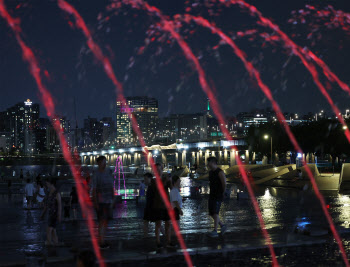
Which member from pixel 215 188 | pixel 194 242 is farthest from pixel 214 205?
pixel 194 242

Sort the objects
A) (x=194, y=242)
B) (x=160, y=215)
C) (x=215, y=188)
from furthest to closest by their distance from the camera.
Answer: (x=215, y=188), (x=194, y=242), (x=160, y=215)

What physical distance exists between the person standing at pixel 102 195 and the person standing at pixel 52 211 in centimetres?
90

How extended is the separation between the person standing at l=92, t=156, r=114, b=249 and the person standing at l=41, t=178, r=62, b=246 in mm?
897

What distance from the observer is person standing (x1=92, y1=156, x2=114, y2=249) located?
11820mm

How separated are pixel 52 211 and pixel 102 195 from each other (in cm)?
128

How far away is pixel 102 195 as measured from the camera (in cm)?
1190

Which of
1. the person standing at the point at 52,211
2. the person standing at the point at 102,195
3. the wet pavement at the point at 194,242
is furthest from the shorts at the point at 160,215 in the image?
the person standing at the point at 52,211

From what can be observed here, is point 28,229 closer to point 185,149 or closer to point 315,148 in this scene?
point 315,148

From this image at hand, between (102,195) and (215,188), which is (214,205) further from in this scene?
(102,195)

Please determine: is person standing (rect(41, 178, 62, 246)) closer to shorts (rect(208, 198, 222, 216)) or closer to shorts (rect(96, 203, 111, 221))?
shorts (rect(96, 203, 111, 221))

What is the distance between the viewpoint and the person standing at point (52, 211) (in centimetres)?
1220

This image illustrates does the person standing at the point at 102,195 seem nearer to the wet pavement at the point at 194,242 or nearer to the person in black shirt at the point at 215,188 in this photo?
the wet pavement at the point at 194,242

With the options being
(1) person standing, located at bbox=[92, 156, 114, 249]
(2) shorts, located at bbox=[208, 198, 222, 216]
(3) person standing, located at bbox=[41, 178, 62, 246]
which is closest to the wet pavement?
(3) person standing, located at bbox=[41, 178, 62, 246]

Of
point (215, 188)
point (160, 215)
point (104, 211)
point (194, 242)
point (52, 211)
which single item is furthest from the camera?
point (215, 188)
